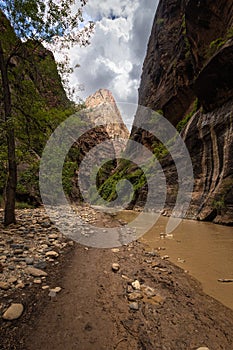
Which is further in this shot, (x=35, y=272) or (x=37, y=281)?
(x=35, y=272)

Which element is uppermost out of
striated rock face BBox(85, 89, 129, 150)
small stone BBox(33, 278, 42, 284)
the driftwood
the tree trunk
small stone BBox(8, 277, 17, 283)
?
striated rock face BBox(85, 89, 129, 150)

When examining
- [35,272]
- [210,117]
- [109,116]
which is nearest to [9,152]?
[35,272]

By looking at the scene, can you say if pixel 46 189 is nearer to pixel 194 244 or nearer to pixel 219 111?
pixel 194 244

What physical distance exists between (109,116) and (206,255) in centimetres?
11345

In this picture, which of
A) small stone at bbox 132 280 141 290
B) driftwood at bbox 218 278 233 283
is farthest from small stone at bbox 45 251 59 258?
driftwood at bbox 218 278 233 283

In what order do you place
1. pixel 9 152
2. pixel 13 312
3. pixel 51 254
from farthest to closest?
1. pixel 9 152
2. pixel 51 254
3. pixel 13 312

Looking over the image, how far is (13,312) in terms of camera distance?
2129mm

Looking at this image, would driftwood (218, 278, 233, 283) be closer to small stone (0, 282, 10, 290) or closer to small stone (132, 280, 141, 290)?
small stone (132, 280, 141, 290)

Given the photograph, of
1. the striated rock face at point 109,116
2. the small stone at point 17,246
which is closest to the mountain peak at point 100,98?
the striated rock face at point 109,116

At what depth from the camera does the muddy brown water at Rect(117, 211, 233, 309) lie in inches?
116

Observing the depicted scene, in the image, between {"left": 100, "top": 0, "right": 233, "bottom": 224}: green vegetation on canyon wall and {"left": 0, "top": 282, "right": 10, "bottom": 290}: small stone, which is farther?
{"left": 100, "top": 0, "right": 233, "bottom": 224}: green vegetation on canyon wall

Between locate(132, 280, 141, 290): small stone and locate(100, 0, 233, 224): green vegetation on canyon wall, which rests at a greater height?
locate(100, 0, 233, 224): green vegetation on canyon wall

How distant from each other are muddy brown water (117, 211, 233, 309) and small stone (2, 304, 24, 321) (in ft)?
8.98

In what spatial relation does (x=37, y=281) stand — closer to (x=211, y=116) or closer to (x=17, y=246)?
(x=17, y=246)
